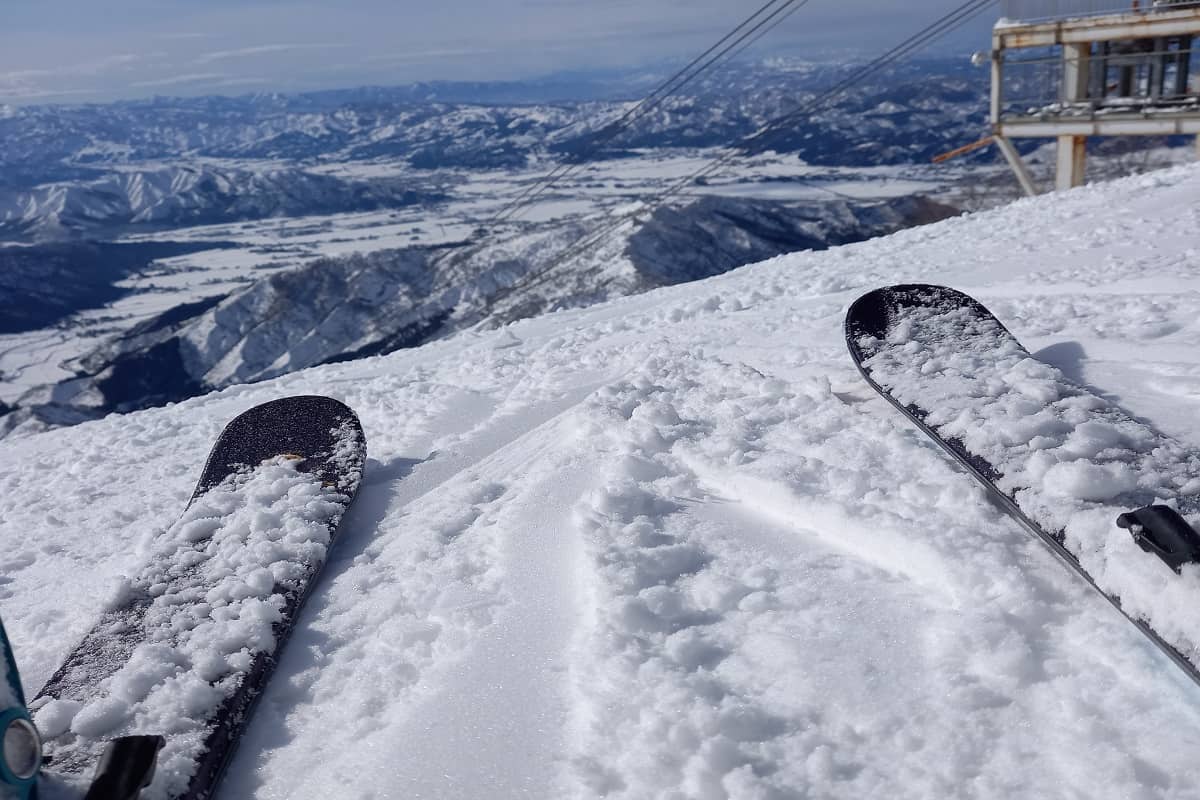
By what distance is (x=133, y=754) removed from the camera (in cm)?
220

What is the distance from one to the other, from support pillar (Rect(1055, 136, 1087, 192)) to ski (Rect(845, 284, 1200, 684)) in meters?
13.6

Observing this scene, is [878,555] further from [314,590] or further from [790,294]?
[790,294]

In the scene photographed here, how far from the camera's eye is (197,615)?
3205mm

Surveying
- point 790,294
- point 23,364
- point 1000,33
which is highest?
point 1000,33

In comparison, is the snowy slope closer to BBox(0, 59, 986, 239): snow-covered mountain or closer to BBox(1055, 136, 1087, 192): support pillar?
BBox(1055, 136, 1087, 192): support pillar

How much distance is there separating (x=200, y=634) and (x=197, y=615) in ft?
0.59

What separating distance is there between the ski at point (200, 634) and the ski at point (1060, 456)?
9.27 ft

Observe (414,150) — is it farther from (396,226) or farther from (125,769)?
(125,769)

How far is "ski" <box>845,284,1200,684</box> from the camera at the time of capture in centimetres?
239

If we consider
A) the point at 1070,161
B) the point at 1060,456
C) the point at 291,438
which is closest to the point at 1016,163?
the point at 1070,161

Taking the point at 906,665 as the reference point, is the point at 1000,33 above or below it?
above

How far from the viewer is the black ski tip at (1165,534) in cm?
237

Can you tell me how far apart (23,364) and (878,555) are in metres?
65.7

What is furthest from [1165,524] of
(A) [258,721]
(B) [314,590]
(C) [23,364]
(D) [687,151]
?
(D) [687,151]
